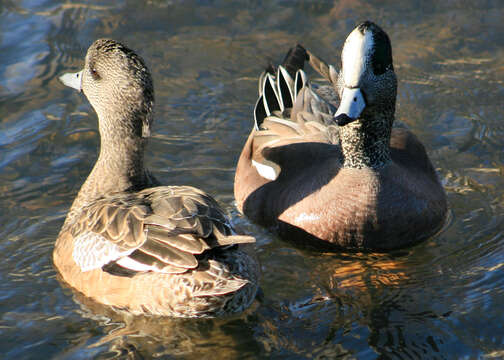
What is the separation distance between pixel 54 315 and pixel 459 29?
619 cm

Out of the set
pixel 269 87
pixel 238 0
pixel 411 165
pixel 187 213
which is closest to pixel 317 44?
pixel 238 0

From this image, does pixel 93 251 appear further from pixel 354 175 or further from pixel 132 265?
pixel 354 175

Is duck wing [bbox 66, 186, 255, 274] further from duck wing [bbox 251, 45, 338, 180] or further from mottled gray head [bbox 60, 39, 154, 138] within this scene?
duck wing [bbox 251, 45, 338, 180]

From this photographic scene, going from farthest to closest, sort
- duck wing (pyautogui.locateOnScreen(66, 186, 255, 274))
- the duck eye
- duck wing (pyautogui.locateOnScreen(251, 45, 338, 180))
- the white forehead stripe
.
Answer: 1. duck wing (pyautogui.locateOnScreen(251, 45, 338, 180))
2. the duck eye
3. the white forehead stripe
4. duck wing (pyautogui.locateOnScreen(66, 186, 255, 274))

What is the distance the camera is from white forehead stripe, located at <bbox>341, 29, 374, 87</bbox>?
5.34m

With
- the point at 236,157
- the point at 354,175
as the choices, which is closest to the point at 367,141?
the point at 354,175

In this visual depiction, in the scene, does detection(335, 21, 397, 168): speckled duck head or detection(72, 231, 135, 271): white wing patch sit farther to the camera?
detection(335, 21, 397, 168): speckled duck head

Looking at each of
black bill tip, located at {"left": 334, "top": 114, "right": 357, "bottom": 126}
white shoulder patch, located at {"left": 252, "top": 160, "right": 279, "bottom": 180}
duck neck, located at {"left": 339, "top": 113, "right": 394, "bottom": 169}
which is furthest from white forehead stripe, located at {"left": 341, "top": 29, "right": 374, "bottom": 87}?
white shoulder patch, located at {"left": 252, "top": 160, "right": 279, "bottom": 180}

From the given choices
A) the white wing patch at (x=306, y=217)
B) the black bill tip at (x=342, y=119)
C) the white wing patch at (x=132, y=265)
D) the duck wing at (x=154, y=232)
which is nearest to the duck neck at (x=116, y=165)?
the duck wing at (x=154, y=232)

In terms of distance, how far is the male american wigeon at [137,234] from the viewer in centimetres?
464

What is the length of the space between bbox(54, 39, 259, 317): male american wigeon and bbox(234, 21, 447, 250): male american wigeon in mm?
896

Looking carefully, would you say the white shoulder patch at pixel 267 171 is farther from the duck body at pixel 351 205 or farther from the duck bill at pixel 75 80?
the duck bill at pixel 75 80

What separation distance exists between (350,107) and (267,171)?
47.2 inches

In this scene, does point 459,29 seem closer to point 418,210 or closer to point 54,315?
point 418,210
